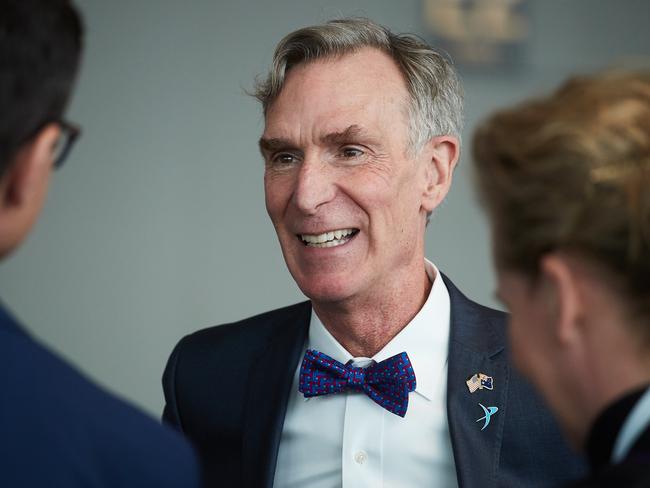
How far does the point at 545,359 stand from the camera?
1162 mm

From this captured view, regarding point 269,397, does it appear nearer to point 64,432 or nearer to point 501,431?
point 501,431

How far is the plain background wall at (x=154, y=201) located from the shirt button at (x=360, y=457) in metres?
2.13

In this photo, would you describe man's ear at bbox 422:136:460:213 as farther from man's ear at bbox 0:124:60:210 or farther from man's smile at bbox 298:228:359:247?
man's ear at bbox 0:124:60:210

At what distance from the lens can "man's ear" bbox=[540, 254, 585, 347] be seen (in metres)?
1.08

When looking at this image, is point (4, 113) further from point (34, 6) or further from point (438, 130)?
point (438, 130)

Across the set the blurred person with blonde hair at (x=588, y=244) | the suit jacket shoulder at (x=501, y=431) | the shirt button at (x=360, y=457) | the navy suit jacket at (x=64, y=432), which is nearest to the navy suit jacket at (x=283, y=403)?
the suit jacket shoulder at (x=501, y=431)

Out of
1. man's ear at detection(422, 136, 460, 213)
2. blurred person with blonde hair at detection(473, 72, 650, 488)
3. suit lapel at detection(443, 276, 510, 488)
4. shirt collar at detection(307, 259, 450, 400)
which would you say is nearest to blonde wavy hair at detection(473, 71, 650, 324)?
blurred person with blonde hair at detection(473, 72, 650, 488)

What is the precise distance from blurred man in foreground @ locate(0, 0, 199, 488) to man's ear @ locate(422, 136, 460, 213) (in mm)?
1244

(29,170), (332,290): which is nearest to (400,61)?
(332,290)

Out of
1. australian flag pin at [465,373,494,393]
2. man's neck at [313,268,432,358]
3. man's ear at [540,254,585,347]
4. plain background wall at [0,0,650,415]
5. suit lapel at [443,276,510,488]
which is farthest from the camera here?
→ plain background wall at [0,0,650,415]

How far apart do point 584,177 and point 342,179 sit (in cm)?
104

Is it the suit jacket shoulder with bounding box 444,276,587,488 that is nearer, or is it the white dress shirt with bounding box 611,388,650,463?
the white dress shirt with bounding box 611,388,650,463

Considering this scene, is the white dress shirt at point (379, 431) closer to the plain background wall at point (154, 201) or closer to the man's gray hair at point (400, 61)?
the man's gray hair at point (400, 61)

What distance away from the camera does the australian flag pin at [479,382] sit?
6.45ft
